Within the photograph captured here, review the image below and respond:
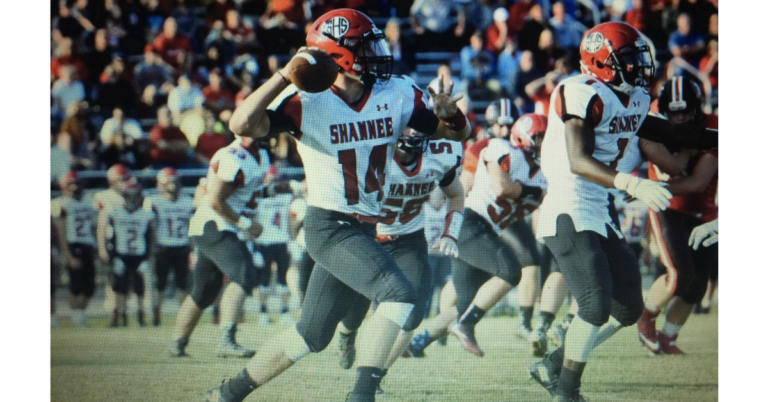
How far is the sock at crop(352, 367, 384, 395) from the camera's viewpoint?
8.81 ft

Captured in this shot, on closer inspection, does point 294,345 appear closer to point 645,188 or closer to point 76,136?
point 645,188

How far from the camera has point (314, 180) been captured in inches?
113

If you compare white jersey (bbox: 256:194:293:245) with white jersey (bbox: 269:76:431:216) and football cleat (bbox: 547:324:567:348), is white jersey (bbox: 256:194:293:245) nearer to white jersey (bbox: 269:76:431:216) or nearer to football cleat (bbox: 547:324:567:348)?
white jersey (bbox: 269:76:431:216)

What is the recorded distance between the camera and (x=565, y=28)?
3.58 meters

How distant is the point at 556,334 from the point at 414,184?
1055mm

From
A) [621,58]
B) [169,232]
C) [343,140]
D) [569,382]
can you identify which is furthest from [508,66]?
[169,232]

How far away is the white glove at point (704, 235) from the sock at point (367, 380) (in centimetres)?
191

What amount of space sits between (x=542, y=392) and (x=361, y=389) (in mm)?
998

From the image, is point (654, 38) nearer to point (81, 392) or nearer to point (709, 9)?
point (709, 9)

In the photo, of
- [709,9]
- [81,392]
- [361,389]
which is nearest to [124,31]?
Result: [81,392]

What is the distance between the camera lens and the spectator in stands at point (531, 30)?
12.2 ft

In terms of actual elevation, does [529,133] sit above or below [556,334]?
above

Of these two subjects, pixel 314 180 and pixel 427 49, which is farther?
pixel 427 49

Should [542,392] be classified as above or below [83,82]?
below
